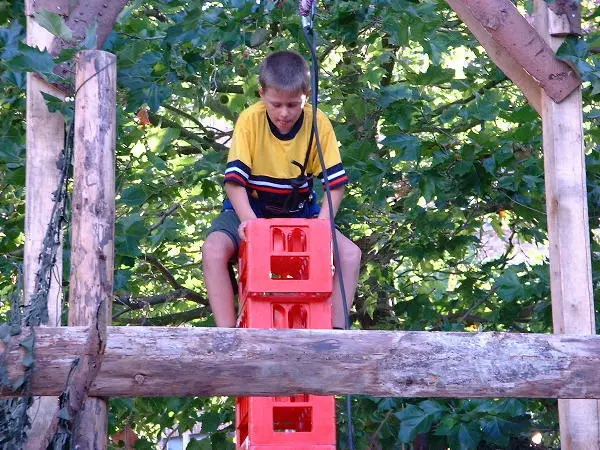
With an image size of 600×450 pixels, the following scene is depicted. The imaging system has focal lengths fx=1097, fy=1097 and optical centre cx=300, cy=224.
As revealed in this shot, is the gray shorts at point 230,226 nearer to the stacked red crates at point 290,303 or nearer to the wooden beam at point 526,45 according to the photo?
the stacked red crates at point 290,303

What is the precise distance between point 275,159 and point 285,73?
348 millimetres

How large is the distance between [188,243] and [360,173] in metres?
1.99

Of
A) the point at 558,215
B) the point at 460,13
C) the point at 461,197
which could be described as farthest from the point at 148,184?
the point at 558,215

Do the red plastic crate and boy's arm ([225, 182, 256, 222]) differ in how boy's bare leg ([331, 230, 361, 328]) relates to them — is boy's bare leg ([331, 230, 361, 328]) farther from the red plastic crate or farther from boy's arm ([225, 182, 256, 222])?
the red plastic crate

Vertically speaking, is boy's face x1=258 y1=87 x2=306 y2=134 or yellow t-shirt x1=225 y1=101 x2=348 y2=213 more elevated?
boy's face x1=258 y1=87 x2=306 y2=134

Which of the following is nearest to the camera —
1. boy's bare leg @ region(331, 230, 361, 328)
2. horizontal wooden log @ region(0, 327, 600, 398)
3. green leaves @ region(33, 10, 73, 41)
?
horizontal wooden log @ region(0, 327, 600, 398)

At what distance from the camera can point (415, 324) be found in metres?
6.79

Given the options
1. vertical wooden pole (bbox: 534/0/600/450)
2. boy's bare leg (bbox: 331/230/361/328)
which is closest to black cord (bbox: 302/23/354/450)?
boy's bare leg (bbox: 331/230/361/328)

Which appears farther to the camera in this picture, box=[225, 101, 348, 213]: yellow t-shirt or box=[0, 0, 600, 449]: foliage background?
box=[0, 0, 600, 449]: foliage background

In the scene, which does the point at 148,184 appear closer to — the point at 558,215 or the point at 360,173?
the point at 360,173

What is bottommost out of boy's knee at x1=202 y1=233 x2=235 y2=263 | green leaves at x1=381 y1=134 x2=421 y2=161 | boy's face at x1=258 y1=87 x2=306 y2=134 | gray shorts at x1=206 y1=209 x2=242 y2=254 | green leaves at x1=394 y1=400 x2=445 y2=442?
green leaves at x1=394 y1=400 x2=445 y2=442

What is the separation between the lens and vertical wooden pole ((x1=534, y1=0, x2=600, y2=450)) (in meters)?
4.13

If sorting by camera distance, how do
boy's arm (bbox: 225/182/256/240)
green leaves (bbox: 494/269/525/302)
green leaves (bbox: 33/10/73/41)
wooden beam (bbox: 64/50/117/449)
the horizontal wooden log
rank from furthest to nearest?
green leaves (bbox: 494/269/525/302) → boy's arm (bbox: 225/182/256/240) → green leaves (bbox: 33/10/73/41) → wooden beam (bbox: 64/50/117/449) → the horizontal wooden log

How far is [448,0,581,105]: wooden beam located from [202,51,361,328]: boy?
0.76 metres
